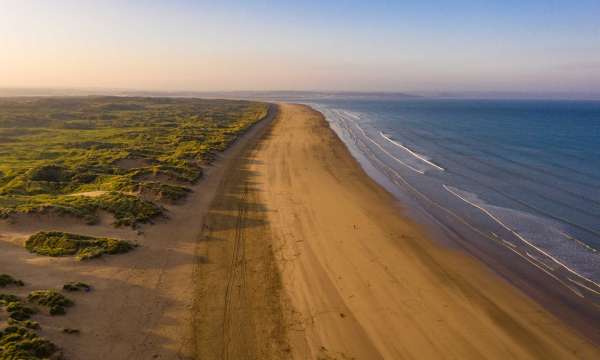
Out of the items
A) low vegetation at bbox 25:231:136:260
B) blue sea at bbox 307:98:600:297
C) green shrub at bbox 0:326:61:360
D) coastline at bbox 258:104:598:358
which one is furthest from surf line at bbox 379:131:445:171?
green shrub at bbox 0:326:61:360

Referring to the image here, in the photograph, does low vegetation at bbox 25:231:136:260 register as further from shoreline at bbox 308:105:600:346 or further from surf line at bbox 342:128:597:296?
surf line at bbox 342:128:597:296

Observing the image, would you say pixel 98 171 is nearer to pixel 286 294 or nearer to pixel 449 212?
pixel 286 294

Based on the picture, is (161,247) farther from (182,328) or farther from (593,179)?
(593,179)

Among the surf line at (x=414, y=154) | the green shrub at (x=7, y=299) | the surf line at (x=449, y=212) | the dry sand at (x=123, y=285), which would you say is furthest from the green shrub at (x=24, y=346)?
the surf line at (x=414, y=154)

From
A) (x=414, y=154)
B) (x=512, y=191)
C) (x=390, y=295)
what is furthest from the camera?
(x=414, y=154)

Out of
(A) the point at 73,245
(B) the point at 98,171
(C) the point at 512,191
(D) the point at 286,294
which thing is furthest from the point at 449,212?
(B) the point at 98,171

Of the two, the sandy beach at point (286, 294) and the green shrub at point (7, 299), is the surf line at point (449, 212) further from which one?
the green shrub at point (7, 299)
